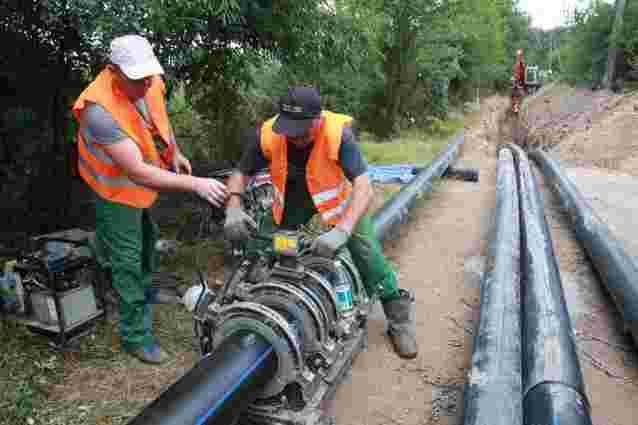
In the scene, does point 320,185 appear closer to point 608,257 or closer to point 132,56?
point 132,56

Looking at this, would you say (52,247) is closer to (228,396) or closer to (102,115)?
(102,115)

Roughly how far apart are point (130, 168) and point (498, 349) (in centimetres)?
211

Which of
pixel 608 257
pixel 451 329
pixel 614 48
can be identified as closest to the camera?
pixel 451 329

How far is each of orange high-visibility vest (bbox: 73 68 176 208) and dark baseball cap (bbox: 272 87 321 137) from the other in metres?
0.69

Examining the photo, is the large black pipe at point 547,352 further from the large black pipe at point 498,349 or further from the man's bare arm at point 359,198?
the man's bare arm at point 359,198

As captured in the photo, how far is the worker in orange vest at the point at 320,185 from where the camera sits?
2395mm

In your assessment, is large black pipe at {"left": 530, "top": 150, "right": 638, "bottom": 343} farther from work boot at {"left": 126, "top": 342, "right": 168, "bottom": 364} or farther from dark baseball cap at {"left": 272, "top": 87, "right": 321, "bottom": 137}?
work boot at {"left": 126, "top": 342, "right": 168, "bottom": 364}

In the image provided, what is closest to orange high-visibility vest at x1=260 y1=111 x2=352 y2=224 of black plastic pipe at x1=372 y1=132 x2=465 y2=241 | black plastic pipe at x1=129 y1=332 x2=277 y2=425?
black plastic pipe at x1=129 y1=332 x2=277 y2=425

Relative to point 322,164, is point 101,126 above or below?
above

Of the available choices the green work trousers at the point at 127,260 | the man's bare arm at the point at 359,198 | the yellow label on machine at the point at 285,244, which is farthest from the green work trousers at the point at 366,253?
the green work trousers at the point at 127,260

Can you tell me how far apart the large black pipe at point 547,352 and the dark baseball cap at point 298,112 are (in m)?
1.64

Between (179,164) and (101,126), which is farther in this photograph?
(179,164)

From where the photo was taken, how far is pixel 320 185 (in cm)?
263

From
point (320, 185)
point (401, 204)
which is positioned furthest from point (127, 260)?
→ point (401, 204)
